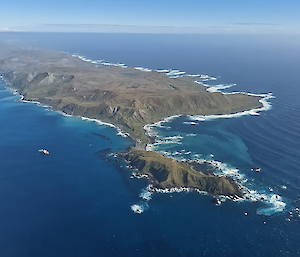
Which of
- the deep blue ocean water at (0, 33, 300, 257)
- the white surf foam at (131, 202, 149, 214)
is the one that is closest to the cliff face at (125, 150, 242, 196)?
the deep blue ocean water at (0, 33, 300, 257)

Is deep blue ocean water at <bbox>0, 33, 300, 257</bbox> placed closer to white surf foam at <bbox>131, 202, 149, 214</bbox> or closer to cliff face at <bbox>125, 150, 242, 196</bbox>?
white surf foam at <bbox>131, 202, 149, 214</bbox>

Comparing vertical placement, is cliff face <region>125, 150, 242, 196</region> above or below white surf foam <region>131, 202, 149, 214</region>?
above

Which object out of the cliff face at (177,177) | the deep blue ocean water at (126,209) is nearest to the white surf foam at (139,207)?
the deep blue ocean water at (126,209)

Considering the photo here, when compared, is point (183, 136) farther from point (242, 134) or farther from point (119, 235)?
point (119, 235)

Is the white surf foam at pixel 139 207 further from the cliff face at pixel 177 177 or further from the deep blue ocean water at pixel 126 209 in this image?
the cliff face at pixel 177 177

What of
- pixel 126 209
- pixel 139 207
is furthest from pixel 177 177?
pixel 126 209

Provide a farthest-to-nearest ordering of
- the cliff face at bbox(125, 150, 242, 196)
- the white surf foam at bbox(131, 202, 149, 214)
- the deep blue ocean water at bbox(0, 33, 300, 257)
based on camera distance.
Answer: the cliff face at bbox(125, 150, 242, 196)
the white surf foam at bbox(131, 202, 149, 214)
the deep blue ocean water at bbox(0, 33, 300, 257)

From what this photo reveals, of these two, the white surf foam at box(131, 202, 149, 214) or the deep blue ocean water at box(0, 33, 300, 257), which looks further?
the white surf foam at box(131, 202, 149, 214)

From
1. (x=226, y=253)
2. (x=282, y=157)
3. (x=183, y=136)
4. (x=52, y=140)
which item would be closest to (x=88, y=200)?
(x=226, y=253)

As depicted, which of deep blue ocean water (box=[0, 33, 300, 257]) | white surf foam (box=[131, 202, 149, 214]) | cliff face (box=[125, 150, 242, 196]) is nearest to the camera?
deep blue ocean water (box=[0, 33, 300, 257])
